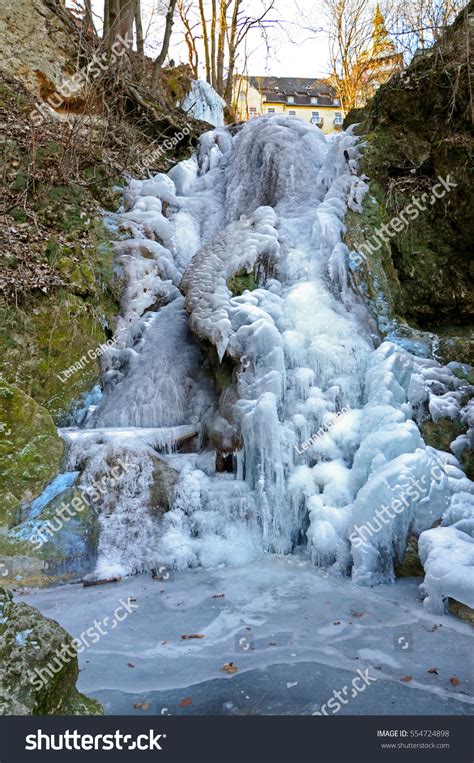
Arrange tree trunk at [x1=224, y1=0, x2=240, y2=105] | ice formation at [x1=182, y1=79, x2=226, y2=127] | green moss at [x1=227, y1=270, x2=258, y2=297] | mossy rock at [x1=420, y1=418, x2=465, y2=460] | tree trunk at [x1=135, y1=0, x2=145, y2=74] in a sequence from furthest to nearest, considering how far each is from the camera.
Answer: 1. tree trunk at [x1=224, y1=0, x2=240, y2=105]
2. ice formation at [x1=182, y1=79, x2=226, y2=127]
3. tree trunk at [x1=135, y1=0, x2=145, y2=74]
4. green moss at [x1=227, y1=270, x2=258, y2=297]
5. mossy rock at [x1=420, y1=418, x2=465, y2=460]

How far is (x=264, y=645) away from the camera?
3.19m

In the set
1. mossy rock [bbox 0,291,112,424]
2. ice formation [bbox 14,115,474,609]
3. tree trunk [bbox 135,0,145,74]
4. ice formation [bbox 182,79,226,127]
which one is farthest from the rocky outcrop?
ice formation [bbox 182,79,226,127]

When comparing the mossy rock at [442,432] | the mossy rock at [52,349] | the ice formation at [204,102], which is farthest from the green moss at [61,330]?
the ice formation at [204,102]

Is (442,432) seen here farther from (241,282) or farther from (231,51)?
(231,51)

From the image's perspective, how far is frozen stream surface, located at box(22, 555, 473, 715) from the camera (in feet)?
8.53

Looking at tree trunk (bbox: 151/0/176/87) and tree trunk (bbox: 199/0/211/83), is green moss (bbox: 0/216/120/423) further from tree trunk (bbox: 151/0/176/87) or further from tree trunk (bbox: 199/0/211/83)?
tree trunk (bbox: 199/0/211/83)

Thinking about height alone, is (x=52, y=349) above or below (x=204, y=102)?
below

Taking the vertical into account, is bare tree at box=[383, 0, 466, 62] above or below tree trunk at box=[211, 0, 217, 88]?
below

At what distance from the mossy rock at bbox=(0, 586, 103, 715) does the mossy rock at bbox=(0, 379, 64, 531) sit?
8.35ft

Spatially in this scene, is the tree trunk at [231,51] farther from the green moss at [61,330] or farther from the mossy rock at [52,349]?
the mossy rock at [52,349]

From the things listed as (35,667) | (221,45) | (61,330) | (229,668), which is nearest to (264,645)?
(229,668)

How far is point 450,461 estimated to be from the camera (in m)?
4.86

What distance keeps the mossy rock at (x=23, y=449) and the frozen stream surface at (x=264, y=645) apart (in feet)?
2.90

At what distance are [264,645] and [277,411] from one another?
2577 mm
